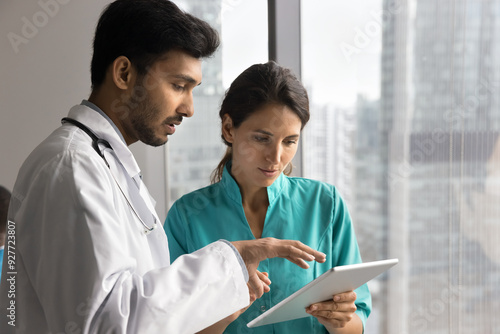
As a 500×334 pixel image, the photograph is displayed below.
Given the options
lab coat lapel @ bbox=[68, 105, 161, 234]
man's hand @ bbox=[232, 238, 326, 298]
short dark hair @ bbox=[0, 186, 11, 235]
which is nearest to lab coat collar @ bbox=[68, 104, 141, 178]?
lab coat lapel @ bbox=[68, 105, 161, 234]

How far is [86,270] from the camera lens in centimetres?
84

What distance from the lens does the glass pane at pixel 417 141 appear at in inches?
88.3

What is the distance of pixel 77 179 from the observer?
0.87 meters

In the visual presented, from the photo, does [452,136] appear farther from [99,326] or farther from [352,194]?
[99,326]

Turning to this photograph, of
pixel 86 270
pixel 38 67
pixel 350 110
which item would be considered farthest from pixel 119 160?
pixel 38 67

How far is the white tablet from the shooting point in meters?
1.09

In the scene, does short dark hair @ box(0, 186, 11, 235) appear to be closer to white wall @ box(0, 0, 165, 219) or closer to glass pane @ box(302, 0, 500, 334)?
white wall @ box(0, 0, 165, 219)

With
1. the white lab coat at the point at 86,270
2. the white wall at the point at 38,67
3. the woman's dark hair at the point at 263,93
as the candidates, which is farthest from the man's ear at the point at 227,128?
the white wall at the point at 38,67

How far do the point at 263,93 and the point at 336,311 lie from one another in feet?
2.27

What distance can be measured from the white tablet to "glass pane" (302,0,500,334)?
1.11 metres

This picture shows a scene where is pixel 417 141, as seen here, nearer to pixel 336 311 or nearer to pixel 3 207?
pixel 336 311

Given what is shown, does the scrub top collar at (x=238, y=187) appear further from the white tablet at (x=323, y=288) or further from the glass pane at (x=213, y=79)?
the glass pane at (x=213, y=79)

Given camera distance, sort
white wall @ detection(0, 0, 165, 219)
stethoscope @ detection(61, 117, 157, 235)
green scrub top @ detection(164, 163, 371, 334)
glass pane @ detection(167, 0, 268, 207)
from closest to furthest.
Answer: stethoscope @ detection(61, 117, 157, 235)
green scrub top @ detection(164, 163, 371, 334)
white wall @ detection(0, 0, 165, 219)
glass pane @ detection(167, 0, 268, 207)

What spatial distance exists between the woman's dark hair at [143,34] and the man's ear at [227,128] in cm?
44
